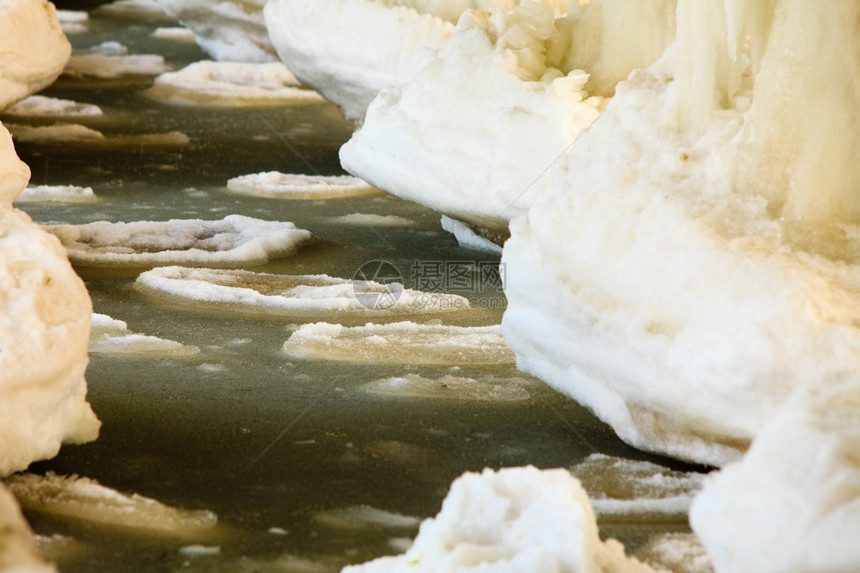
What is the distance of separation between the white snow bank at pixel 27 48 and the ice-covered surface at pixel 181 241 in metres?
1.54

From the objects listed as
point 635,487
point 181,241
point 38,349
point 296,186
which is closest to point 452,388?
point 635,487

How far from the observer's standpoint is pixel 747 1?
98.2 inches

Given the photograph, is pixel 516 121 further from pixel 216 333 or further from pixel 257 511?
pixel 257 511

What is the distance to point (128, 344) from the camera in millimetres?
3152

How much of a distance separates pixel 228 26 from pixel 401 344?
626 cm

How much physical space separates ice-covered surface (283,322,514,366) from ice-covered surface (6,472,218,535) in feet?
3.33

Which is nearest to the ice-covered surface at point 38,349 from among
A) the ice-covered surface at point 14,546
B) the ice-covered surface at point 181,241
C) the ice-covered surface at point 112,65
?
the ice-covered surface at point 14,546

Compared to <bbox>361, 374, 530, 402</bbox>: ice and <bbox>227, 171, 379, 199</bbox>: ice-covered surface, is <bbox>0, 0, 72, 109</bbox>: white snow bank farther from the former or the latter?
<bbox>361, 374, 530, 402</bbox>: ice

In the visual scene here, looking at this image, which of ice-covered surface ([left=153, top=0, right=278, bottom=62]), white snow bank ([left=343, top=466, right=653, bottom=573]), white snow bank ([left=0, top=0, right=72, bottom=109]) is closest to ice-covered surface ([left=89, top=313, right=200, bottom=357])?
white snow bank ([left=343, top=466, right=653, bottom=573])

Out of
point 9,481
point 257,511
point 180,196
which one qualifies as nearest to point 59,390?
point 9,481

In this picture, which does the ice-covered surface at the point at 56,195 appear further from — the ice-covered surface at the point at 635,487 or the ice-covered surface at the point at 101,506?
the ice-covered surface at the point at 635,487

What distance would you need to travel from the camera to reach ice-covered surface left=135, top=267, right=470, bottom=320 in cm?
359

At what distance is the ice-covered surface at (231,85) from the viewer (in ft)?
25.0

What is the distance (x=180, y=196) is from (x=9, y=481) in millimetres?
3134
